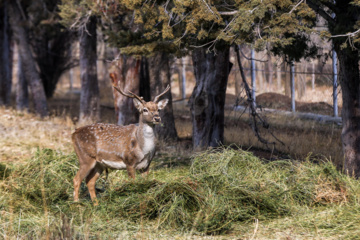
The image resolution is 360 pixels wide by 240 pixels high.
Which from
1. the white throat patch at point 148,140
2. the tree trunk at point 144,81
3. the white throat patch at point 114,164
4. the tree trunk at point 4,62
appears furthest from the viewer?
the tree trunk at point 4,62

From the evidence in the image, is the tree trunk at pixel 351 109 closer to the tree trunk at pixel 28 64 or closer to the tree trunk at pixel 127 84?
the tree trunk at pixel 127 84

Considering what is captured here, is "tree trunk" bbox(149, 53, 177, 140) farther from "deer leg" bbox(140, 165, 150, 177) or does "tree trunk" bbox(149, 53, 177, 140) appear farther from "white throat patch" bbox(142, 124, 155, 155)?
"white throat patch" bbox(142, 124, 155, 155)

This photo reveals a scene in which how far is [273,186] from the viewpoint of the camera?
757 centimetres

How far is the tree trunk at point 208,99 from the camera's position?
11.7 metres

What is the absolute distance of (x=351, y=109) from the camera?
8891 mm

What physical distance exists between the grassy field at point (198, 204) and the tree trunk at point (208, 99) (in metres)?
3.00

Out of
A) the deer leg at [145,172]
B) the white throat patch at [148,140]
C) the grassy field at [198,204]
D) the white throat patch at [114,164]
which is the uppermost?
the white throat patch at [148,140]

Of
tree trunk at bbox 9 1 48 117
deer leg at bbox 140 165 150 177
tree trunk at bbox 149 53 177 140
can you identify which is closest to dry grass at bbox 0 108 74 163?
tree trunk at bbox 9 1 48 117

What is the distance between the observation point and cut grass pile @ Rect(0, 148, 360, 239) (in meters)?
6.14

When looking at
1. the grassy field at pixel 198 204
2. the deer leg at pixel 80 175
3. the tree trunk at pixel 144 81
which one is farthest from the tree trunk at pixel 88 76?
the deer leg at pixel 80 175

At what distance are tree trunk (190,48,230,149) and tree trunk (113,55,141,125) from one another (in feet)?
11.4

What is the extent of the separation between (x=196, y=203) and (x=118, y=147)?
1978mm

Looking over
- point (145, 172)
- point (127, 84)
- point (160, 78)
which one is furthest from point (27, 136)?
point (145, 172)

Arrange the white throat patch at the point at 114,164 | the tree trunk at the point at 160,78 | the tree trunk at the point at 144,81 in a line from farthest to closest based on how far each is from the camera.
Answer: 1. the tree trunk at the point at 144,81
2. the tree trunk at the point at 160,78
3. the white throat patch at the point at 114,164
